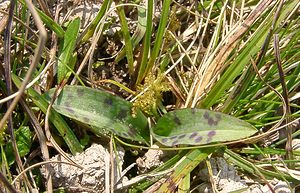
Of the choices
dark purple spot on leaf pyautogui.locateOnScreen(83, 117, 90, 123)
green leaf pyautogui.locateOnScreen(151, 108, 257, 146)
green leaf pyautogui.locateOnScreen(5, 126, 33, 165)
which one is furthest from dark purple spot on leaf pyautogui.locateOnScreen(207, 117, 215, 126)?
green leaf pyautogui.locateOnScreen(5, 126, 33, 165)

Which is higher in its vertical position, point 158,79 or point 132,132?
point 158,79

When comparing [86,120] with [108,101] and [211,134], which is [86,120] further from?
[211,134]

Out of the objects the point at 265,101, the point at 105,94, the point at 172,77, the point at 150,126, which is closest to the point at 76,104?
the point at 105,94

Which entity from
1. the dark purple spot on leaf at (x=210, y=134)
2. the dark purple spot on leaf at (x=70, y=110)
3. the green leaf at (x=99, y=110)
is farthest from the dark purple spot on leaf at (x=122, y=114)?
the dark purple spot on leaf at (x=210, y=134)

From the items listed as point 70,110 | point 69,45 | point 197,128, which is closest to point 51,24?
point 69,45

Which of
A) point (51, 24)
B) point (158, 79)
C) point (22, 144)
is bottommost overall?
point (22, 144)

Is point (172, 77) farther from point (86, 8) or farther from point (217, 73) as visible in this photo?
point (86, 8)

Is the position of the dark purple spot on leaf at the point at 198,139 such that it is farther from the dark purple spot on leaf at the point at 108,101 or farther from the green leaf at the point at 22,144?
the green leaf at the point at 22,144
